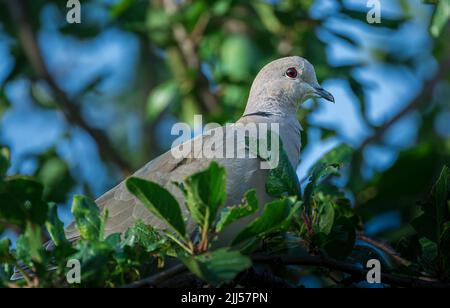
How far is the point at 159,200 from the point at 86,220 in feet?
1.00

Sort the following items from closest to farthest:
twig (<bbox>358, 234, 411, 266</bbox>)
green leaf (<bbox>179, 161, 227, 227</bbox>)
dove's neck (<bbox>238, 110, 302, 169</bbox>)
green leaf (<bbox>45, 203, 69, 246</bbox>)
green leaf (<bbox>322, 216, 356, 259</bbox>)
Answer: green leaf (<bbox>179, 161, 227, 227</bbox>)
green leaf (<bbox>45, 203, 69, 246</bbox>)
green leaf (<bbox>322, 216, 356, 259</bbox>)
twig (<bbox>358, 234, 411, 266</bbox>)
dove's neck (<bbox>238, 110, 302, 169</bbox>)

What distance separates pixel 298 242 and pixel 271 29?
291cm

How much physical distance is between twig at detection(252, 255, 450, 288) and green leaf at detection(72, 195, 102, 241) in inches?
21.2

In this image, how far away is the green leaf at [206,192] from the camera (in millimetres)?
2436

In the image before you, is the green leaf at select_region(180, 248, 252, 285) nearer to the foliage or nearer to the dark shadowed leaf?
the foliage

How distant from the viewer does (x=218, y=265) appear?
235cm

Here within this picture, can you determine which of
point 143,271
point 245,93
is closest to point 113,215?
point 143,271

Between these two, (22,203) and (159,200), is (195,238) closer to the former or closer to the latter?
(159,200)

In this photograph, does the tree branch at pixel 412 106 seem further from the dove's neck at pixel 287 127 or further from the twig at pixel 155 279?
the twig at pixel 155 279

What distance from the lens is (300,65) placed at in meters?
4.29

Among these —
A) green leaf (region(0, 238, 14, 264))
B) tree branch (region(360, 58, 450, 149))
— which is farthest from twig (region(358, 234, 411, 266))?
tree branch (region(360, 58, 450, 149))

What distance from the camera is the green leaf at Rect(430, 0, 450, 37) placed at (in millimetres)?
3545

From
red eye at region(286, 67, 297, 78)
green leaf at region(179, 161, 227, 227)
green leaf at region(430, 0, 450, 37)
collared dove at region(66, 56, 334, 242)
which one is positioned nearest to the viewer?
green leaf at region(179, 161, 227, 227)
